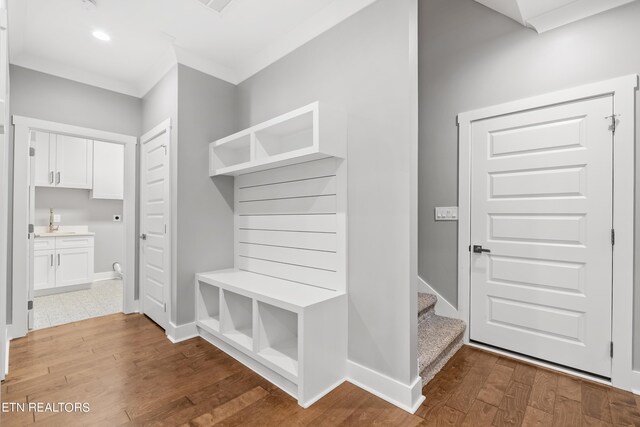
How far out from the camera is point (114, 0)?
2.23 metres

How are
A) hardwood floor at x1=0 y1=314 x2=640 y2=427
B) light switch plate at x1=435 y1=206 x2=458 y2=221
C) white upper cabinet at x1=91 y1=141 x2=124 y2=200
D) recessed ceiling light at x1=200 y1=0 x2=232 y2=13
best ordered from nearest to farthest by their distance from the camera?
hardwood floor at x1=0 y1=314 x2=640 y2=427, recessed ceiling light at x1=200 y1=0 x2=232 y2=13, light switch plate at x1=435 y1=206 x2=458 y2=221, white upper cabinet at x1=91 y1=141 x2=124 y2=200

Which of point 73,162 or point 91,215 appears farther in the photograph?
point 91,215

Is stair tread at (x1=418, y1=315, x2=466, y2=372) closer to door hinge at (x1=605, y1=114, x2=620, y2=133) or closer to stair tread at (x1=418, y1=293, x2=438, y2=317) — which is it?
stair tread at (x1=418, y1=293, x2=438, y2=317)

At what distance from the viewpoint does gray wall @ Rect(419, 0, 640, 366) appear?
202cm

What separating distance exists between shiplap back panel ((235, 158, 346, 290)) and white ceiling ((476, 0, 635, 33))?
1680mm

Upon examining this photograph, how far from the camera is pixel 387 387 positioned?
1.90 meters

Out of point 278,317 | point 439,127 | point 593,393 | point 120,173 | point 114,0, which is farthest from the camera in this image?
point 120,173

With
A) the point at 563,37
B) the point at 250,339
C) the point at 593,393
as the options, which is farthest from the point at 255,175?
the point at 593,393

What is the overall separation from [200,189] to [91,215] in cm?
376

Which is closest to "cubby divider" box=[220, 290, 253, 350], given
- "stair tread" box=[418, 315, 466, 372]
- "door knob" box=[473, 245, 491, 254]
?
"stair tread" box=[418, 315, 466, 372]

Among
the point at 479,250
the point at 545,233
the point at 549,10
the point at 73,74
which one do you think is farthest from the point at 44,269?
the point at 549,10

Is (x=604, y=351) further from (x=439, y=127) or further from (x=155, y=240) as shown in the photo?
(x=155, y=240)

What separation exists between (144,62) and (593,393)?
4567mm

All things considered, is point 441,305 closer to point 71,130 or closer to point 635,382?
point 635,382
